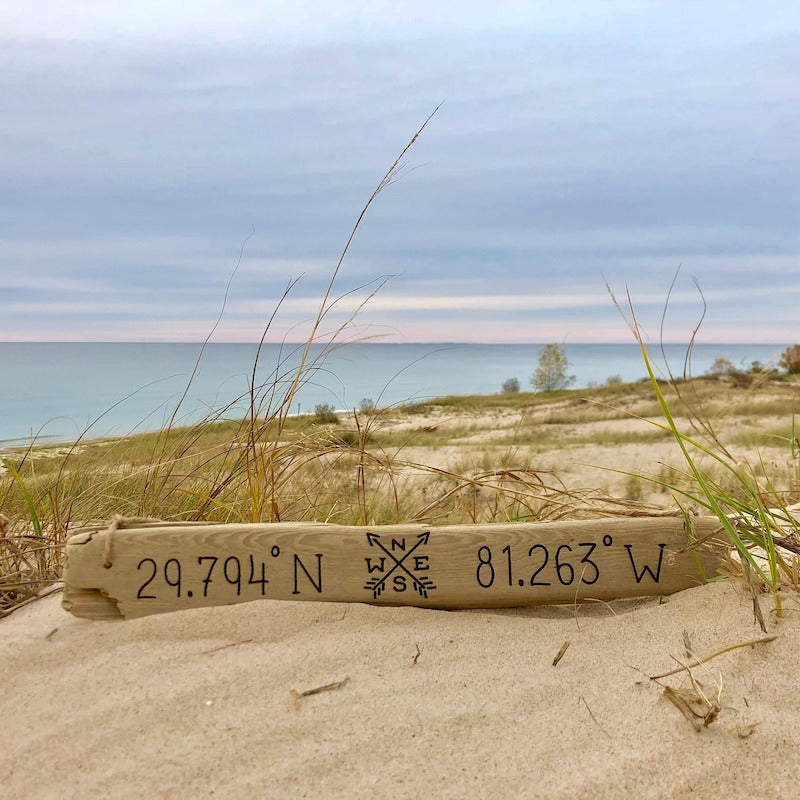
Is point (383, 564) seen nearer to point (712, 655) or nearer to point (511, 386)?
point (712, 655)

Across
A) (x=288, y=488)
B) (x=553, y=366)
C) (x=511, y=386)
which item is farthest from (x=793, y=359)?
(x=288, y=488)

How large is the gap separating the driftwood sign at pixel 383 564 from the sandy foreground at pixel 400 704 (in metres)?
0.06

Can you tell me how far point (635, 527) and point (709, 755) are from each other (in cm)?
79

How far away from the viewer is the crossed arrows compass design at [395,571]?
2248 millimetres

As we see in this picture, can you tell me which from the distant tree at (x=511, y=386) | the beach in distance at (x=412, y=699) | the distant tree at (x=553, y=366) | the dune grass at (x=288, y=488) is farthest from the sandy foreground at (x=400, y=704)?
the distant tree at (x=511, y=386)

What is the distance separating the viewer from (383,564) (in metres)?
2.26

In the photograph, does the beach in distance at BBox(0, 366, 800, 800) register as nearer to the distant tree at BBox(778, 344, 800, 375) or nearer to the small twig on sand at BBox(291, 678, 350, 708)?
the small twig on sand at BBox(291, 678, 350, 708)

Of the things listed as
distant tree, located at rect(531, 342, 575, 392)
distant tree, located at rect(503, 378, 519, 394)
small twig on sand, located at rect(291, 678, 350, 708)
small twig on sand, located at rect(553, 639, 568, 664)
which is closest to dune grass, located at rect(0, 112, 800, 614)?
small twig on sand, located at rect(553, 639, 568, 664)

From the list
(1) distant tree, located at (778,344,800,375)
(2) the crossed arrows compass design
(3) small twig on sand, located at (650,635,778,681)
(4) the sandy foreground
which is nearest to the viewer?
(4) the sandy foreground

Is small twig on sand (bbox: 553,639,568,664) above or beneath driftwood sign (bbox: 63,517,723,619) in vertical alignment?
beneath

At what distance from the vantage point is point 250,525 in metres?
2.27

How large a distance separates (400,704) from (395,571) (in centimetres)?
51

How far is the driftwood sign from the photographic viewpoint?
225 centimetres

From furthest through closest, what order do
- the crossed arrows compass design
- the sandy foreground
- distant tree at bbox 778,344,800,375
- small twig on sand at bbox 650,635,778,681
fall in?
distant tree at bbox 778,344,800,375 < the crossed arrows compass design < small twig on sand at bbox 650,635,778,681 < the sandy foreground
